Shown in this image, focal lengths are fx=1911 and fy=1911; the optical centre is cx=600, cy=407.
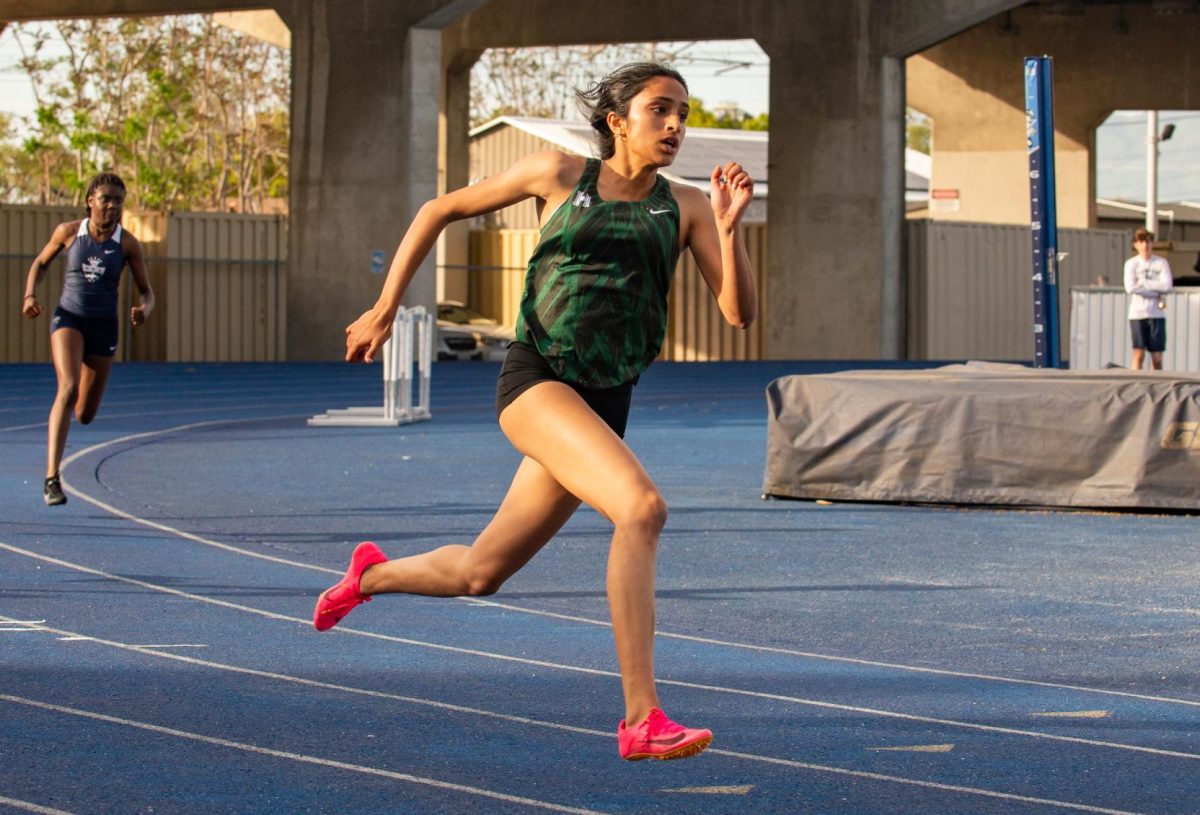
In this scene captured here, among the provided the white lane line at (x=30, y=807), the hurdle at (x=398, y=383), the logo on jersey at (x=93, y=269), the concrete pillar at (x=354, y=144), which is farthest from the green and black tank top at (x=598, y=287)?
the concrete pillar at (x=354, y=144)

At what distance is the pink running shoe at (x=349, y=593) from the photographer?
585 centimetres

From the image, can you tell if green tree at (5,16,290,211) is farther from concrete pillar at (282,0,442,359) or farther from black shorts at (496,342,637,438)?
black shorts at (496,342,637,438)

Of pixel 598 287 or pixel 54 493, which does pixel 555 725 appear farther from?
pixel 54 493

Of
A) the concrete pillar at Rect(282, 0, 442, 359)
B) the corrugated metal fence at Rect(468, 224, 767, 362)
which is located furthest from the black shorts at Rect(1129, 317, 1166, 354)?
the corrugated metal fence at Rect(468, 224, 767, 362)

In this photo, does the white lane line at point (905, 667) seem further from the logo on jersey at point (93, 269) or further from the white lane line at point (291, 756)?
the logo on jersey at point (93, 269)

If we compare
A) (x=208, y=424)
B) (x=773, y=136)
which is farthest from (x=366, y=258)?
(x=208, y=424)

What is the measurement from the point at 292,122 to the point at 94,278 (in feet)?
74.0

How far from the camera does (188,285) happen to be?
33.4 metres

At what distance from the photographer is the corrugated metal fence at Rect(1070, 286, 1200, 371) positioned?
23.0 meters

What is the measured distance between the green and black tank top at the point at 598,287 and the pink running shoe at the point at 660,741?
0.98 m

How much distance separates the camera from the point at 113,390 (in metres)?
24.5

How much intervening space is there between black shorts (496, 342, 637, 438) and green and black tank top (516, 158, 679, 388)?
0.03m

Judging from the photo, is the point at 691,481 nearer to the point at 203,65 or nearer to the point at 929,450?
the point at 929,450

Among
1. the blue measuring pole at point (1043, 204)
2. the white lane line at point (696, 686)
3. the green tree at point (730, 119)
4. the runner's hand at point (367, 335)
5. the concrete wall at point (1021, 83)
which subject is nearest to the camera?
the runner's hand at point (367, 335)
